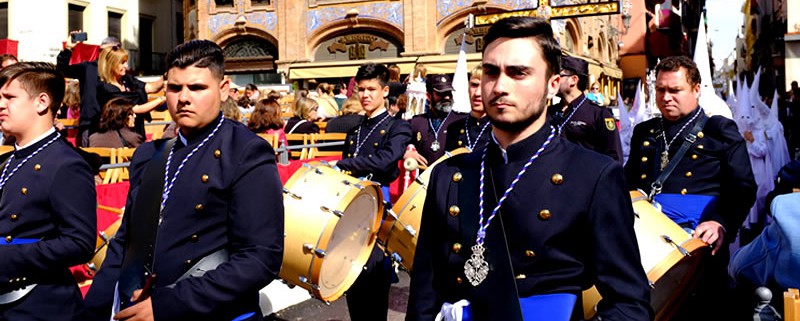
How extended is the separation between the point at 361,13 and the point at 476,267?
30.5 meters

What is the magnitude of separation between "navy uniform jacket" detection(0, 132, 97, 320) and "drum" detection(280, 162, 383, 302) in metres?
1.51

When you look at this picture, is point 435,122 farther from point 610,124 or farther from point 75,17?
point 75,17

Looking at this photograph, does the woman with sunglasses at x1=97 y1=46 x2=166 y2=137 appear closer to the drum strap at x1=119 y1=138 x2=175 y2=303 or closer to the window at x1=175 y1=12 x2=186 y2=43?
the drum strap at x1=119 y1=138 x2=175 y2=303

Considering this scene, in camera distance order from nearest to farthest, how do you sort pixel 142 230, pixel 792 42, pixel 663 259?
1. pixel 142 230
2. pixel 663 259
3. pixel 792 42

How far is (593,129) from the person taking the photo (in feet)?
18.5

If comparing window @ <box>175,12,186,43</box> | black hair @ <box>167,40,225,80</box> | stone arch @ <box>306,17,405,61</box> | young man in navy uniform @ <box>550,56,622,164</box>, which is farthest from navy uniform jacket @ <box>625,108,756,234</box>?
window @ <box>175,12,186,43</box>

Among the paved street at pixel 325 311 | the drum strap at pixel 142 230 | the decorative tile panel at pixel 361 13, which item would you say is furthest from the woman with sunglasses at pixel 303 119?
the decorative tile panel at pixel 361 13

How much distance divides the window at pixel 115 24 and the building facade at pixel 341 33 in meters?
3.24

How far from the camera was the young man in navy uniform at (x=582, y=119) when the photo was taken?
221 inches

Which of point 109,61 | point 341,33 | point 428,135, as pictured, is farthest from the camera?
point 341,33

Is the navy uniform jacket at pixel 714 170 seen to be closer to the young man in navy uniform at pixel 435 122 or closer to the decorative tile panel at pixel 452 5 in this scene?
the young man in navy uniform at pixel 435 122

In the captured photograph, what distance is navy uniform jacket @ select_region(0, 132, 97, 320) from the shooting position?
3129 mm

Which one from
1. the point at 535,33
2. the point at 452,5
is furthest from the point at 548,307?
the point at 452,5

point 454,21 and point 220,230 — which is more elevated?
point 454,21
